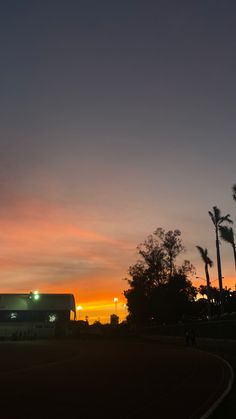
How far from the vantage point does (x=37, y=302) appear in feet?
361

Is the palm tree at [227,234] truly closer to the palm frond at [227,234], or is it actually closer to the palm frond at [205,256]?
the palm frond at [227,234]

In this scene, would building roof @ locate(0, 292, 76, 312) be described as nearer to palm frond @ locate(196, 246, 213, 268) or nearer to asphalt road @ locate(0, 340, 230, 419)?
palm frond @ locate(196, 246, 213, 268)

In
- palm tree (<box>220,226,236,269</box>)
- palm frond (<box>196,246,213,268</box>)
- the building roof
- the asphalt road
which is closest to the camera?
the asphalt road

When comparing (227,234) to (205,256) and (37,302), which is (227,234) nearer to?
(205,256)

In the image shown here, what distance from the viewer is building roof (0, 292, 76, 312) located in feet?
358

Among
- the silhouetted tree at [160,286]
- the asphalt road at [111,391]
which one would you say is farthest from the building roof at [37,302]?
the asphalt road at [111,391]

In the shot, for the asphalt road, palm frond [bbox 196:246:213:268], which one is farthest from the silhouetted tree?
the asphalt road

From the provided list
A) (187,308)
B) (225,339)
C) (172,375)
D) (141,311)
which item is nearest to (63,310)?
(141,311)

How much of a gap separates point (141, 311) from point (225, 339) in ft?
165

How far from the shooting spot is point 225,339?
4234cm

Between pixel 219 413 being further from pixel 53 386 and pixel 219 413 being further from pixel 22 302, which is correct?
pixel 22 302

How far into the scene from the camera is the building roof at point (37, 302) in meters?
109

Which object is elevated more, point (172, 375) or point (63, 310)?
point (63, 310)

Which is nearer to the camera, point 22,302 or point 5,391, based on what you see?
point 5,391
